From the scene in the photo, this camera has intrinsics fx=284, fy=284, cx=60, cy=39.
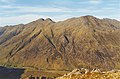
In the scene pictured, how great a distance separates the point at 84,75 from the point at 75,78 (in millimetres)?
1294

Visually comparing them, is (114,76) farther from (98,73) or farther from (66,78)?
(66,78)

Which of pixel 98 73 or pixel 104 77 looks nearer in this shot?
pixel 104 77

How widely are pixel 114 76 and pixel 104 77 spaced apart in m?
1.28

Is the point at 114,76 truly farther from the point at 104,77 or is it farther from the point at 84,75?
the point at 84,75

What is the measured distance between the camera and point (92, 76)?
3741 centimetres

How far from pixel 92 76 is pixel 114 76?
2923mm

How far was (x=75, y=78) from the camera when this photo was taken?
38562mm

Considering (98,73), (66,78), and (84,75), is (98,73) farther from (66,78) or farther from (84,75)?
(66,78)

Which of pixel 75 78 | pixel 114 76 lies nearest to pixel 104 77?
pixel 114 76

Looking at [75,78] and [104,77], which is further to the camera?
[75,78]

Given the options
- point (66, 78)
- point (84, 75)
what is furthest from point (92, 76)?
point (66, 78)

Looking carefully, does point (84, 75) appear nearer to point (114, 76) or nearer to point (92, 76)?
point (92, 76)

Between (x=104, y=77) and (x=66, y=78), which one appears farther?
(x=66, y=78)

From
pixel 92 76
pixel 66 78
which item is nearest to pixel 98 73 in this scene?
pixel 92 76
